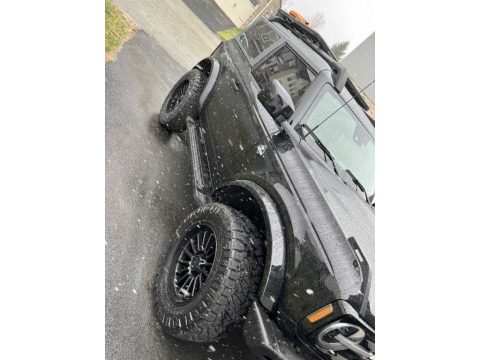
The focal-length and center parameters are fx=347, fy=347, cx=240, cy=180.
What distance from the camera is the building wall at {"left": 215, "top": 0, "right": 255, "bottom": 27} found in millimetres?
3321

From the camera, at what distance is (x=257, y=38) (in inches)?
123

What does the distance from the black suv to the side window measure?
1 centimetres

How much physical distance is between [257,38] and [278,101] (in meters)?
1.33

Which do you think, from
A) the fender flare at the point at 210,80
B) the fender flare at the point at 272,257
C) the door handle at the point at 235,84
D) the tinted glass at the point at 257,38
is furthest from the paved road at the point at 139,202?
the tinted glass at the point at 257,38

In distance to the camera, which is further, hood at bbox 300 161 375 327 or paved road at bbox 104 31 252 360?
paved road at bbox 104 31 252 360

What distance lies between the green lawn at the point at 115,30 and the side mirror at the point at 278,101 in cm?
182

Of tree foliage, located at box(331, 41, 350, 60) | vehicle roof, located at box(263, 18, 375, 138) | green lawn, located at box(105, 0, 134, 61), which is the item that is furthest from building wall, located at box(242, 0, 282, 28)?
green lawn, located at box(105, 0, 134, 61)

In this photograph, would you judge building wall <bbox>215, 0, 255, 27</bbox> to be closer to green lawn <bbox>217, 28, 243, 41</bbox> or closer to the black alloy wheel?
green lawn <bbox>217, 28, 243, 41</bbox>

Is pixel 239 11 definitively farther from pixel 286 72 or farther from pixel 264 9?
pixel 286 72

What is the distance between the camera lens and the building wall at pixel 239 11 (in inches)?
131

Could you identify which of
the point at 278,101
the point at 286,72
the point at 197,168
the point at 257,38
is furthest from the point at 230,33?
the point at 278,101
